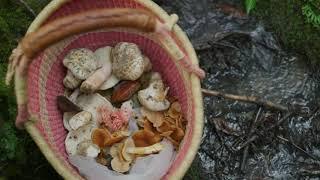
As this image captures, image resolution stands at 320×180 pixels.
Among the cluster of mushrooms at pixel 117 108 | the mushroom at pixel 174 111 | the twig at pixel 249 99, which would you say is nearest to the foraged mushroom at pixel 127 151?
the cluster of mushrooms at pixel 117 108

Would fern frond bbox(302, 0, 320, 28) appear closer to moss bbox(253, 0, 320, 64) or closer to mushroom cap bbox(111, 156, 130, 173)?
moss bbox(253, 0, 320, 64)

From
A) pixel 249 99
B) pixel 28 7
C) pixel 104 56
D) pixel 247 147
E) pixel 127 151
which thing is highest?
pixel 28 7

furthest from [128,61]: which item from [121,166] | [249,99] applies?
[249,99]

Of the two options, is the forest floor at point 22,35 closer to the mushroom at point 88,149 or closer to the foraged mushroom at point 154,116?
the mushroom at point 88,149

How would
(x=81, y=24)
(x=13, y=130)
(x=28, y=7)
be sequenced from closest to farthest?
(x=81, y=24)
(x=13, y=130)
(x=28, y=7)

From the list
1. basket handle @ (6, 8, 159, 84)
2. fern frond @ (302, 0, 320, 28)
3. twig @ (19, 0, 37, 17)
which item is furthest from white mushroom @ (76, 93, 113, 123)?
fern frond @ (302, 0, 320, 28)

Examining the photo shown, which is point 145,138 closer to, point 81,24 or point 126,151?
point 126,151
